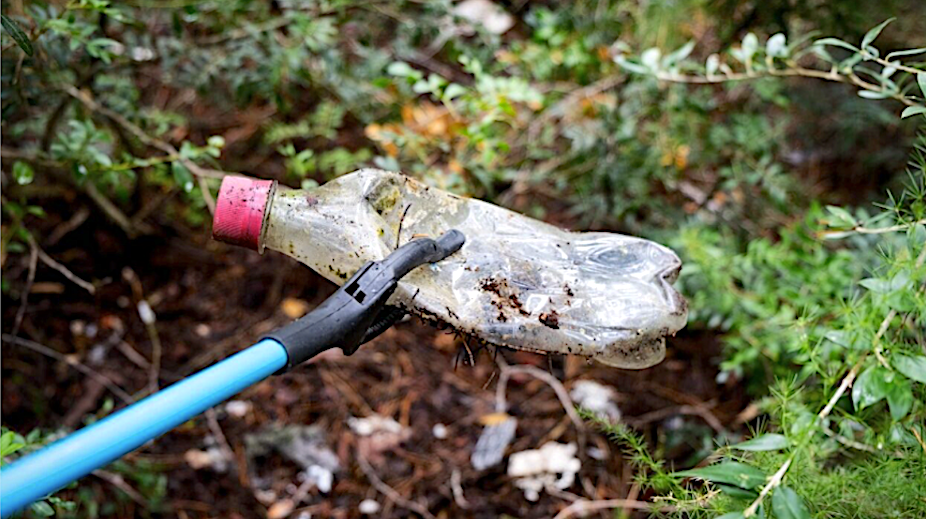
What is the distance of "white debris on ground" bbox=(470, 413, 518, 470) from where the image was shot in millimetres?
1929

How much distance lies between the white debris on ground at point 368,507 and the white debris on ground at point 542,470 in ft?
1.07

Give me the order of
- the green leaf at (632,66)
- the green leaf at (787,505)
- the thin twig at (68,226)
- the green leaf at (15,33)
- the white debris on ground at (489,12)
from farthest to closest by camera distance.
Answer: the white debris on ground at (489,12) → the thin twig at (68,226) → the green leaf at (632,66) → the green leaf at (15,33) → the green leaf at (787,505)

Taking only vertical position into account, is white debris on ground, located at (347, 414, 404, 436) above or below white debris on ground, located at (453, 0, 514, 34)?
below

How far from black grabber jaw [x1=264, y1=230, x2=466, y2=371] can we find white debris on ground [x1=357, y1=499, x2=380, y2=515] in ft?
3.01

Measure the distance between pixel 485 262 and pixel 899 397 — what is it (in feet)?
1.88

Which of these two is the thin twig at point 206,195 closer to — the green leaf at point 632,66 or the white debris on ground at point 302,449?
the white debris on ground at point 302,449

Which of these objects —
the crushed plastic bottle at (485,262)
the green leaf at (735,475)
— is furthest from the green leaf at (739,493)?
the crushed plastic bottle at (485,262)

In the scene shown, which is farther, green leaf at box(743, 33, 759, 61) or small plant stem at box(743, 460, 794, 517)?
green leaf at box(743, 33, 759, 61)

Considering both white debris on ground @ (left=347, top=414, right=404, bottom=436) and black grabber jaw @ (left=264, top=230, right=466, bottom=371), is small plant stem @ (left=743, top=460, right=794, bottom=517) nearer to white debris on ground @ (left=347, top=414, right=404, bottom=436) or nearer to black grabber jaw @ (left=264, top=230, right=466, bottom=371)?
black grabber jaw @ (left=264, top=230, right=466, bottom=371)

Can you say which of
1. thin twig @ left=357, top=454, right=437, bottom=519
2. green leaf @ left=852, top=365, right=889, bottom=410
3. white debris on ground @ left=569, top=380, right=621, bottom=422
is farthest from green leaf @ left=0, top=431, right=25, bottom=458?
white debris on ground @ left=569, top=380, right=621, bottom=422

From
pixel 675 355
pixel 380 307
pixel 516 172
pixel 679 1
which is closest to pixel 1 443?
pixel 380 307

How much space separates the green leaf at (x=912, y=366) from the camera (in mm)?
998

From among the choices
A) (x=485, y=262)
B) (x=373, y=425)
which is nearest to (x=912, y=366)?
(x=485, y=262)

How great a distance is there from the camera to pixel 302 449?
6.34ft
